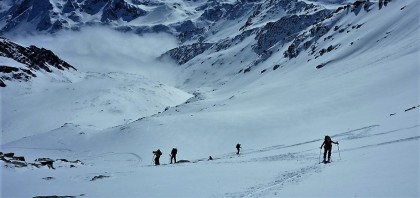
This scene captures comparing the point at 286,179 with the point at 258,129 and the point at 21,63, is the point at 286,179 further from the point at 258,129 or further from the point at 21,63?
the point at 21,63

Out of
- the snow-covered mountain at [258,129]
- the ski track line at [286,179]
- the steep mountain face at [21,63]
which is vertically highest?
the steep mountain face at [21,63]

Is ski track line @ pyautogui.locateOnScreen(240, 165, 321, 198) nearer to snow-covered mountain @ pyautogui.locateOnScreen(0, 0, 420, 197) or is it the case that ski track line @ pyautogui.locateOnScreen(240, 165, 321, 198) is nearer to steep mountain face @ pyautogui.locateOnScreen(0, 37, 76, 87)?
snow-covered mountain @ pyautogui.locateOnScreen(0, 0, 420, 197)

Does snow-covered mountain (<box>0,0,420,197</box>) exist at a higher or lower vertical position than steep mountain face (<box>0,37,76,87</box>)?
lower

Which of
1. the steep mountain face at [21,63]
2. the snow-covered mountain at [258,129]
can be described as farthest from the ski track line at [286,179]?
the steep mountain face at [21,63]

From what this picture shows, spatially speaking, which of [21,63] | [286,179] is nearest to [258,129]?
[286,179]

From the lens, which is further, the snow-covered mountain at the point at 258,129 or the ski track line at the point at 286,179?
the snow-covered mountain at the point at 258,129

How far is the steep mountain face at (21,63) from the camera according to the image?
16625 centimetres

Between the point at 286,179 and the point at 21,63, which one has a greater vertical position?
the point at 21,63

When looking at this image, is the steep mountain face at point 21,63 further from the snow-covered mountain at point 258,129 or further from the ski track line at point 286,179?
the ski track line at point 286,179

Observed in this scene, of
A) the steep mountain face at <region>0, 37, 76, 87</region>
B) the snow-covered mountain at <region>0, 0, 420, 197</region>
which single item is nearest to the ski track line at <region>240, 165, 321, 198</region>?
the snow-covered mountain at <region>0, 0, 420, 197</region>

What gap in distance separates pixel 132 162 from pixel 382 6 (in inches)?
4077

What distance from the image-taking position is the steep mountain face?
6545 inches

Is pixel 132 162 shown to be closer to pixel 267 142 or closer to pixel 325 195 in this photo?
pixel 267 142

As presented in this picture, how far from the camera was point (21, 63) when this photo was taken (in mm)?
180000
